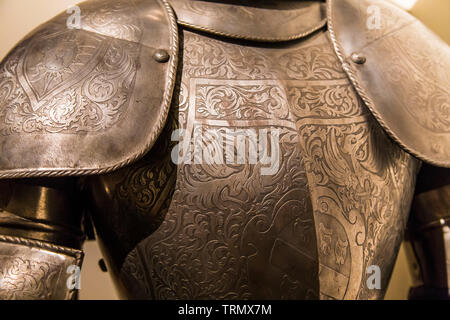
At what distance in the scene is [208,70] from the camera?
2.97ft

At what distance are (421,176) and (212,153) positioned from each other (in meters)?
0.46

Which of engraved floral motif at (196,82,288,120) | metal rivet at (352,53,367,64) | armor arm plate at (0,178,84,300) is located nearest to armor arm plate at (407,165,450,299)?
metal rivet at (352,53,367,64)

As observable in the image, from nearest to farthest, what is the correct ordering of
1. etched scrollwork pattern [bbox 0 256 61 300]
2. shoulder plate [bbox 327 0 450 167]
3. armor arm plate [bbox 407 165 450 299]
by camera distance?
etched scrollwork pattern [bbox 0 256 61 300] < shoulder plate [bbox 327 0 450 167] < armor arm plate [bbox 407 165 450 299]

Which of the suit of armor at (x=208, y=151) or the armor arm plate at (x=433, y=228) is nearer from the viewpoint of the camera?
the suit of armor at (x=208, y=151)

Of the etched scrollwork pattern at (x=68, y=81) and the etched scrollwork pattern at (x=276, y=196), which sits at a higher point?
the etched scrollwork pattern at (x=68, y=81)

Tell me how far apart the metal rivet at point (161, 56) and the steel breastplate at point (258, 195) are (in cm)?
4

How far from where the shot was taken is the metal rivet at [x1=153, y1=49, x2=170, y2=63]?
88 centimetres

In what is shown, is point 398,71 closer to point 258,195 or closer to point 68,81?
point 258,195

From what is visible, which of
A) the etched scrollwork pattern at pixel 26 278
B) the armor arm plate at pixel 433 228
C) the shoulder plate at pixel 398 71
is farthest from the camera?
the armor arm plate at pixel 433 228

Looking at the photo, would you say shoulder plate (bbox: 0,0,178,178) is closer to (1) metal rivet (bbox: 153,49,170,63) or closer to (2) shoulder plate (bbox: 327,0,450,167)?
(1) metal rivet (bbox: 153,49,170,63)

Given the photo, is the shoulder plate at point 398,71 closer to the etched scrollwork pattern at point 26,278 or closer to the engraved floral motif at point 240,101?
the engraved floral motif at point 240,101

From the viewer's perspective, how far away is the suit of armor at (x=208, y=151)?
2.70 feet

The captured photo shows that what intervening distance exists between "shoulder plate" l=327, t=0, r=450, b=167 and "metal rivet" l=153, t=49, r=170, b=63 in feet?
0.98

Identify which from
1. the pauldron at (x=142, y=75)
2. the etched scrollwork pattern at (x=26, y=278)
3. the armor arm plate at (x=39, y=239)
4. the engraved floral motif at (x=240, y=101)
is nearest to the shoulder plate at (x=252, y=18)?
the pauldron at (x=142, y=75)
